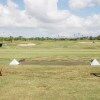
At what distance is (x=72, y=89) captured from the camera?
53.3 ft

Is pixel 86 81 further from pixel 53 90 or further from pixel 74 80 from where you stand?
pixel 53 90

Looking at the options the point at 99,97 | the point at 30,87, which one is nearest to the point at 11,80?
the point at 30,87

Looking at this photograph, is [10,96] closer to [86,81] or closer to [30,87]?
[30,87]

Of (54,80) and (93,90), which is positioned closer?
(93,90)

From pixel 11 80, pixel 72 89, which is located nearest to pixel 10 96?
pixel 72 89

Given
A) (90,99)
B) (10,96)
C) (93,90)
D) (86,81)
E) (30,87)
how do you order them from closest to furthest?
(90,99) < (10,96) < (93,90) < (30,87) < (86,81)

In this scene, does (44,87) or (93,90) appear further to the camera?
(44,87)

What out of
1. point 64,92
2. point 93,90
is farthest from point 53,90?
point 93,90

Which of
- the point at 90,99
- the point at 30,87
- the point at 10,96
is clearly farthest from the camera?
the point at 30,87

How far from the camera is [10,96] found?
47.9 ft

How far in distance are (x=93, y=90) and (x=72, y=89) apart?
3.58ft

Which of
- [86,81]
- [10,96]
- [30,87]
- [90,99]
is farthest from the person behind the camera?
[86,81]

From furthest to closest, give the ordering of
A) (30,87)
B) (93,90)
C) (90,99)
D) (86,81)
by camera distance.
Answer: (86,81) → (30,87) → (93,90) → (90,99)

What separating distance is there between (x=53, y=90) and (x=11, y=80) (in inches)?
178
